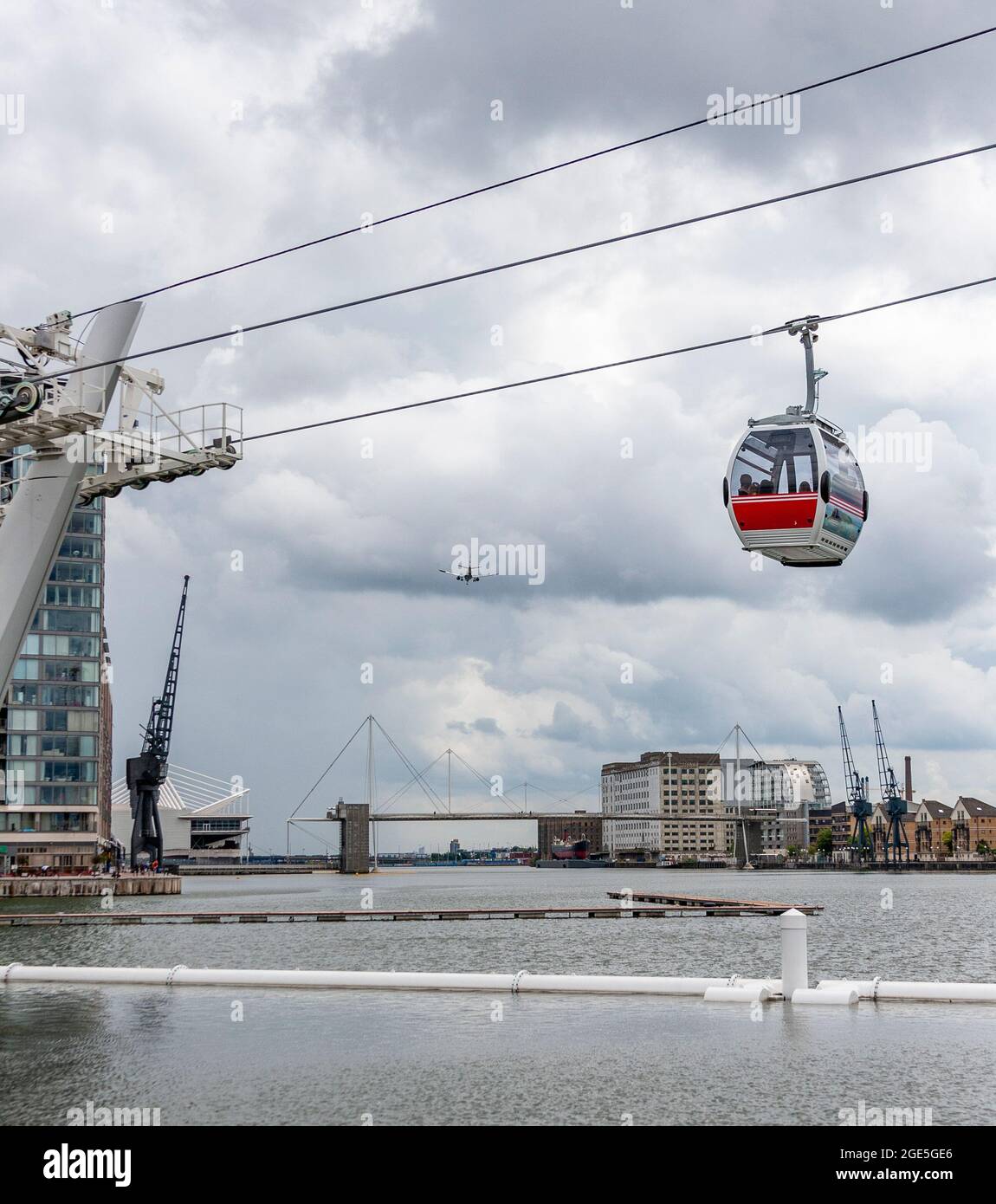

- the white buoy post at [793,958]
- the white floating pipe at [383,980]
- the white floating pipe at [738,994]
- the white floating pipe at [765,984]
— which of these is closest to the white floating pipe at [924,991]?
the white buoy post at [793,958]

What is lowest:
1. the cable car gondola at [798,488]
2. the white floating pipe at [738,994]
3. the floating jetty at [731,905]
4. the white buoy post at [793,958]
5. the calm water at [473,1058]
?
the floating jetty at [731,905]

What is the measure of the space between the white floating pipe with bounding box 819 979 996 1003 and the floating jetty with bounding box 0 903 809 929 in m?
46.2

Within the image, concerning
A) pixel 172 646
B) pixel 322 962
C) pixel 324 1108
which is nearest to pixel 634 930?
pixel 322 962

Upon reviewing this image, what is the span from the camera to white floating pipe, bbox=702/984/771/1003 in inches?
858

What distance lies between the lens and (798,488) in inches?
776

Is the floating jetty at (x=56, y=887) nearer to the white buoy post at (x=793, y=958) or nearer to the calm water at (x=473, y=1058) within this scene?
the calm water at (x=473, y=1058)

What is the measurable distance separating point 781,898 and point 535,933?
2454 inches

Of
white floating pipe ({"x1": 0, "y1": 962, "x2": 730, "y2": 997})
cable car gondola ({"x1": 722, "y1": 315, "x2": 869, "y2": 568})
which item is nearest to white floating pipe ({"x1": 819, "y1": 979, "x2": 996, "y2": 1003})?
white floating pipe ({"x1": 0, "y1": 962, "x2": 730, "y2": 997})

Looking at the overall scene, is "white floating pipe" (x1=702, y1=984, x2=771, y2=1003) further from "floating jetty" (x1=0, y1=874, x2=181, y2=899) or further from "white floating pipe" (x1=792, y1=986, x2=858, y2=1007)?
"floating jetty" (x1=0, y1=874, x2=181, y2=899)

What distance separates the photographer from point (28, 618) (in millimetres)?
24250

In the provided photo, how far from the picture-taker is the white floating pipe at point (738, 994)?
21781mm

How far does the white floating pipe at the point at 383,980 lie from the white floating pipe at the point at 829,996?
147 centimetres
